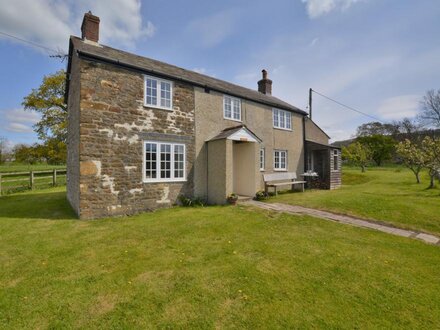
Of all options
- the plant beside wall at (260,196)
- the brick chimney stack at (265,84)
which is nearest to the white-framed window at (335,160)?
the brick chimney stack at (265,84)

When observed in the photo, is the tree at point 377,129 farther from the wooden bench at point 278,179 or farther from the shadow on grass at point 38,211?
the shadow on grass at point 38,211

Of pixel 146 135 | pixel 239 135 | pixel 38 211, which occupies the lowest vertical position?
pixel 38 211

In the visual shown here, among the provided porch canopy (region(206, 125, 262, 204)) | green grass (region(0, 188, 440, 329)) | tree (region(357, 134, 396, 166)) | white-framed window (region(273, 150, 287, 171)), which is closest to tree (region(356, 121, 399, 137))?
tree (region(357, 134, 396, 166))

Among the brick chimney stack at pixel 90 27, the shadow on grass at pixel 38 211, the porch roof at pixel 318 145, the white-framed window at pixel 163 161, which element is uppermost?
the brick chimney stack at pixel 90 27

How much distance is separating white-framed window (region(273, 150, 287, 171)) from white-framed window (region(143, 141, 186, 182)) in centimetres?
752

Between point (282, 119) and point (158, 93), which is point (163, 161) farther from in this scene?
point (282, 119)

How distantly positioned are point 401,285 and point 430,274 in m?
1.04

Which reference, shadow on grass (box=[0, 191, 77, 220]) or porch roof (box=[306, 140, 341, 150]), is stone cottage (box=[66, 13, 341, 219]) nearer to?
shadow on grass (box=[0, 191, 77, 220])

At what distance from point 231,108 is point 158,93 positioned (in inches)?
183

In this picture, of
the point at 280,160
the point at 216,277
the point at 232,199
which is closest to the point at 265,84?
the point at 280,160

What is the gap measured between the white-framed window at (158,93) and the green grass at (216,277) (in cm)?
573

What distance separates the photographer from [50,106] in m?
26.2

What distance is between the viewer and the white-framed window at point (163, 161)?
33.7 feet

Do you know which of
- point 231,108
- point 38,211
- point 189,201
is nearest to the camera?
point 38,211
